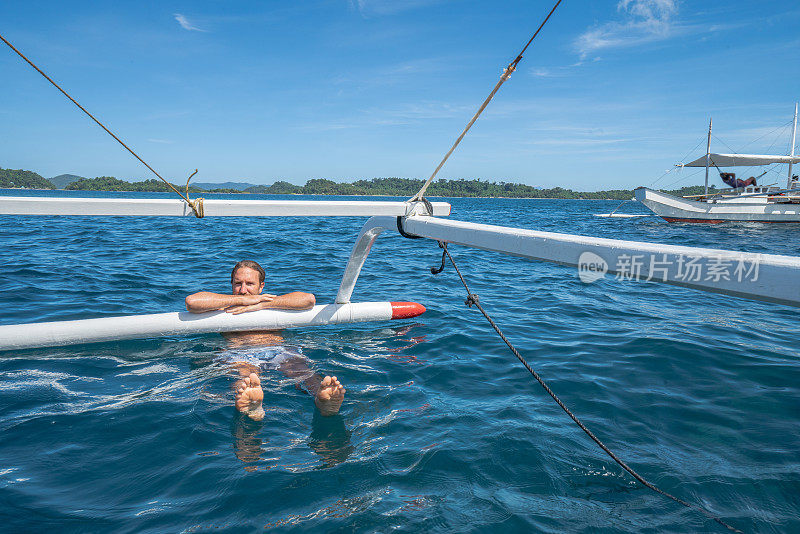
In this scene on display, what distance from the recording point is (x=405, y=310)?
6.06m

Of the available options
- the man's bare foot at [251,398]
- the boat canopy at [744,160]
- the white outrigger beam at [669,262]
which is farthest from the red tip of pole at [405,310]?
the boat canopy at [744,160]

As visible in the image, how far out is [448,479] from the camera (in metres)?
2.84

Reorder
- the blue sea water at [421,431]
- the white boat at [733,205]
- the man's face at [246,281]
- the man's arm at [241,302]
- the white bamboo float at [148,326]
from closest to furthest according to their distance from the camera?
the blue sea water at [421,431] → the white bamboo float at [148,326] → the man's arm at [241,302] → the man's face at [246,281] → the white boat at [733,205]

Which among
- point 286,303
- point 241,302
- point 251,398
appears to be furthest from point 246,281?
point 251,398

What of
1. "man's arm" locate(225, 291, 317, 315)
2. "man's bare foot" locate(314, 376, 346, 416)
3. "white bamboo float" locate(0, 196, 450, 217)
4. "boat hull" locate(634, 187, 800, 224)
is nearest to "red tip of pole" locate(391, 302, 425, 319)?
"man's arm" locate(225, 291, 317, 315)

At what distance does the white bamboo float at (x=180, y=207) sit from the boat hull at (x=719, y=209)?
3539 centimetres

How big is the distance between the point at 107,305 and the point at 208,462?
5013 millimetres

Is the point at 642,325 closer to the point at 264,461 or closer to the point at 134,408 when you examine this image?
the point at 264,461

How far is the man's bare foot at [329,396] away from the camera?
3.39m

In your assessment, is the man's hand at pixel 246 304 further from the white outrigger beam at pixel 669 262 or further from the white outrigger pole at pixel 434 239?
the white outrigger beam at pixel 669 262

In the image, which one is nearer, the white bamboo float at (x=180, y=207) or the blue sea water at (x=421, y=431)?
the blue sea water at (x=421, y=431)

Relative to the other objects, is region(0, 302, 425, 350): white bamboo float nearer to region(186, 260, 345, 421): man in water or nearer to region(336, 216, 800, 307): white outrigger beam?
region(186, 260, 345, 421): man in water

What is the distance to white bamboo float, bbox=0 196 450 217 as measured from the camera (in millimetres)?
3607

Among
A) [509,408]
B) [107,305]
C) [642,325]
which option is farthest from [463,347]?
[107,305]
